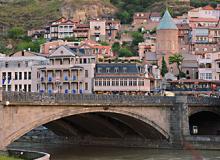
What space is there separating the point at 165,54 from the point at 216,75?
1604 cm

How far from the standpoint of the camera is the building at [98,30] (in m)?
155

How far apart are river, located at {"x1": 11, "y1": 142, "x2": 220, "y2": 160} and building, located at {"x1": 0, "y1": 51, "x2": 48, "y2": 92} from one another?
26.4 meters

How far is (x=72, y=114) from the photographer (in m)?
56.6

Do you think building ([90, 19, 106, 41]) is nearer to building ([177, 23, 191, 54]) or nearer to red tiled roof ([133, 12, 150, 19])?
red tiled roof ([133, 12, 150, 19])

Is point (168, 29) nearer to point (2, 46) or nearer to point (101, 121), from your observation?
point (2, 46)

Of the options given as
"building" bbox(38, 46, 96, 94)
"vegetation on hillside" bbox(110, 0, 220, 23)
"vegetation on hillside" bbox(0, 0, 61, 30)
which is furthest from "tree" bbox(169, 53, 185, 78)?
"vegetation on hillside" bbox(0, 0, 61, 30)

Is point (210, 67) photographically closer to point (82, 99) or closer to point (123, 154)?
point (123, 154)

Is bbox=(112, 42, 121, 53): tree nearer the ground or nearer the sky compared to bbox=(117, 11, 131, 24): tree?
nearer the ground

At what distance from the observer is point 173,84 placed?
115m

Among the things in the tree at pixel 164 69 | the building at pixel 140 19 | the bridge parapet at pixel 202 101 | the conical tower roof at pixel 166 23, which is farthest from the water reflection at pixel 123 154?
the building at pixel 140 19

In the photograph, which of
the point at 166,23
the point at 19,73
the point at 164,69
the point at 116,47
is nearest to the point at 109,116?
the point at 19,73

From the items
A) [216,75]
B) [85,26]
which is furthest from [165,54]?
[85,26]

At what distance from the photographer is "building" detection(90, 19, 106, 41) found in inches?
6097

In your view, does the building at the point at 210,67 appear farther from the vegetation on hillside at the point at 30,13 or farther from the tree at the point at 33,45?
the vegetation on hillside at the point at 30,13
